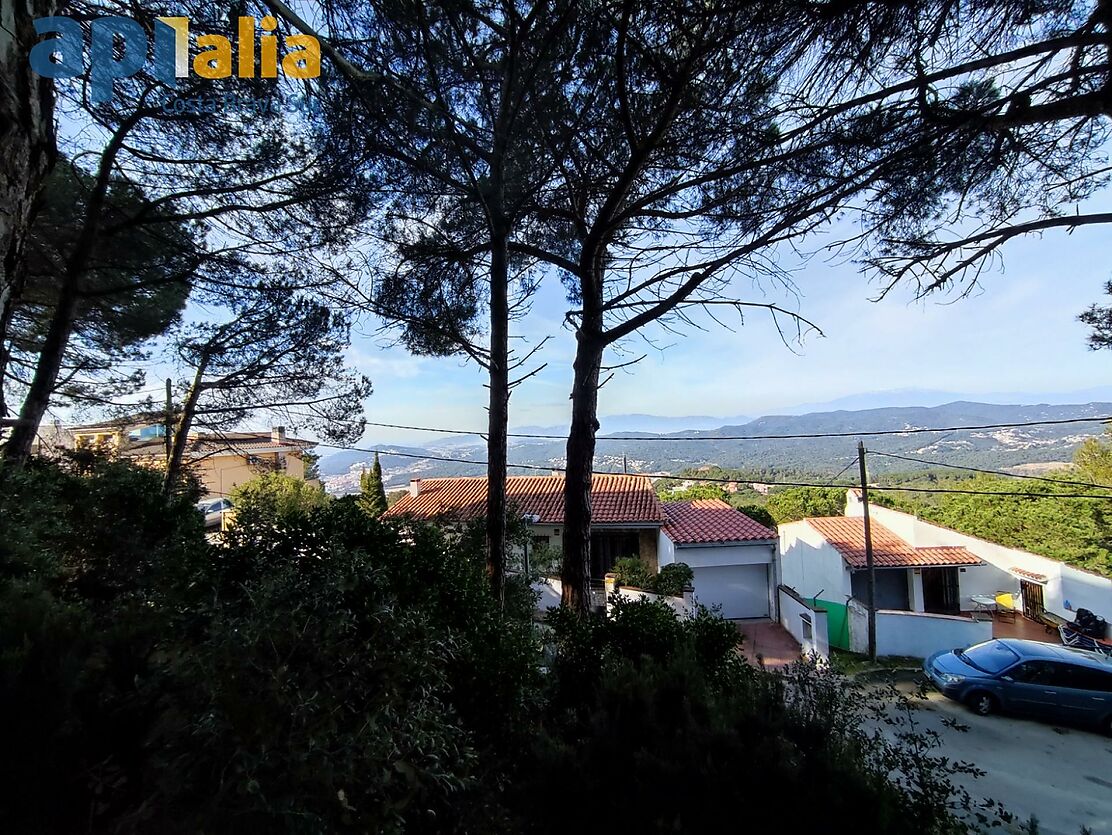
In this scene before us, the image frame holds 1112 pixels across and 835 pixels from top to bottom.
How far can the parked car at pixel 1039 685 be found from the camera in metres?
5.82

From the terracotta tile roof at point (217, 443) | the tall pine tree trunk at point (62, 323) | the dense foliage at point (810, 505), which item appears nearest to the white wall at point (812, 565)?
the dense foliage at point (810, 505)

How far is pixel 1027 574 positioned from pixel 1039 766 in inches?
377

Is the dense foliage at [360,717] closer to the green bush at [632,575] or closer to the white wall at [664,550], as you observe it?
the green bush at [632,575]

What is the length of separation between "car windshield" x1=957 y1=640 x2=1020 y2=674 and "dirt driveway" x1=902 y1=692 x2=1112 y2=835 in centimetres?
62

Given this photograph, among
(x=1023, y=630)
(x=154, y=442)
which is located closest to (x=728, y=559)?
(x=1023, y=630)

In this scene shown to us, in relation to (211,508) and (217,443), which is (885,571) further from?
(211,508)

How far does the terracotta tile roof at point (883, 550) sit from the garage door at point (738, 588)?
2.15 m

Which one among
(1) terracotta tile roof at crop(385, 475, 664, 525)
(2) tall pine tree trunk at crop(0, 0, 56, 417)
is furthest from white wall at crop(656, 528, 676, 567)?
(2) tall pine tree trunk at crop(0, 0, 56, 417)

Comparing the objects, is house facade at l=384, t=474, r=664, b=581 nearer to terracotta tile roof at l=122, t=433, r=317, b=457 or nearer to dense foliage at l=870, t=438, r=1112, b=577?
terracotta tile roof at l=122, t=433, r=317, b=457

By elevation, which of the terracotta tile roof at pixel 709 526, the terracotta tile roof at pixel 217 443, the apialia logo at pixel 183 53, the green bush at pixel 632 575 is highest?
the apialia logo at pixel 183 53

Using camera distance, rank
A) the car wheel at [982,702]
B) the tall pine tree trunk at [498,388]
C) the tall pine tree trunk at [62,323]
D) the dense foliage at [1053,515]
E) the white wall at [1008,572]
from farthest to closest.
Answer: the dense foliage at [1053,515] → the white wall at [1008,572] → the car wheel at [982,702] → the tall pine tree trunk at [62,323] → the tall pine tree trunk at [498,388]

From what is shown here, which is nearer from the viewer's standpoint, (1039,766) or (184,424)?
(1039,766)

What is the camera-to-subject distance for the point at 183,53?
3.10 metres

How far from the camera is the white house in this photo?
34.3 ft
